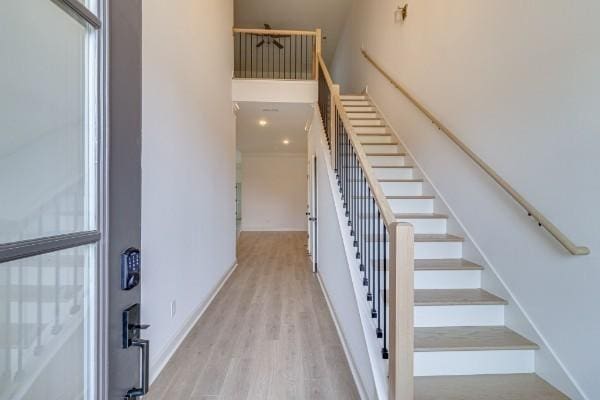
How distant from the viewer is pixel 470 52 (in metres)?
2.70

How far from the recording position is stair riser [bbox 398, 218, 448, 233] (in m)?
2.94

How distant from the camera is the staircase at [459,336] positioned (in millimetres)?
1745

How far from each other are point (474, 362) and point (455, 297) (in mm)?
453

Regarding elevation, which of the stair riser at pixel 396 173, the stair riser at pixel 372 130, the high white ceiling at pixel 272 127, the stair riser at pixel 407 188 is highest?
Result: the high white ceiling at pixel 272 127

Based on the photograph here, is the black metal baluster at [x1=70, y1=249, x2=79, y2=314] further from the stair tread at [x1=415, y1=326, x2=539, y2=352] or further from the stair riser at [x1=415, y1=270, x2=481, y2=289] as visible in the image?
the stair riser at [x1=415, y1=270, x2=481, y2=289]

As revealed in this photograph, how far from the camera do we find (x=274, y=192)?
10.9 metres

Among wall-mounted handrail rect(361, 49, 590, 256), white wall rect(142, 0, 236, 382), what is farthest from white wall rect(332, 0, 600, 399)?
white wall rect(142, 0, 236, 382)

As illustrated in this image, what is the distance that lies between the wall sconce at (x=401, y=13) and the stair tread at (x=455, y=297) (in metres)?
3.70

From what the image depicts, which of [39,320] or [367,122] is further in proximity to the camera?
[367,122]

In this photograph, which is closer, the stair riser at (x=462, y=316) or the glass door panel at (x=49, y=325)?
the glass door panel at (x=49, y=325)

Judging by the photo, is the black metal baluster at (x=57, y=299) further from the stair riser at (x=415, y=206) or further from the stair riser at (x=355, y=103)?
the stair riser at (x=355, y=103)

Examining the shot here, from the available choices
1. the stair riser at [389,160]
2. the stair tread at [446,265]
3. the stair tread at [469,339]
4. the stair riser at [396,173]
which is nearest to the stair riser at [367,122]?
the stair riser at [389,160]

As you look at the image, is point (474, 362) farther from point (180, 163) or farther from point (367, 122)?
point (367, 122)

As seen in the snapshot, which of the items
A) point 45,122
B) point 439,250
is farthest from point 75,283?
point 439,250
